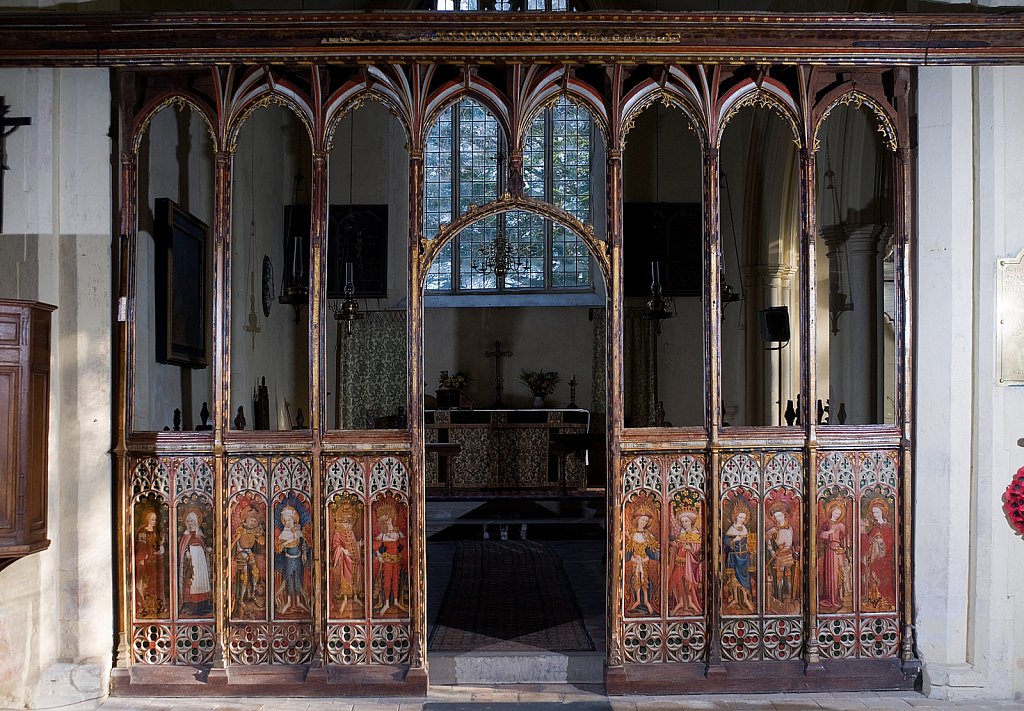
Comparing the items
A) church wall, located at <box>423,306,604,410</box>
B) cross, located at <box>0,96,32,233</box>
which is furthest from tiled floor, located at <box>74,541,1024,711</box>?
church wall, located at <box>423,306,604,410</box>

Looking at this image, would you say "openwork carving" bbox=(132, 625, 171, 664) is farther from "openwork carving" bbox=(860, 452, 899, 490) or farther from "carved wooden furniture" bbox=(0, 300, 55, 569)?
"openwork carving" bbox=(860, 452, 899, 490)

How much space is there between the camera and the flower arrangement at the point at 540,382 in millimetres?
12773

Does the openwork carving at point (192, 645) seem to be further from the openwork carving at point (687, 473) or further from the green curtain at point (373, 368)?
the green curtain at point (373, 368)

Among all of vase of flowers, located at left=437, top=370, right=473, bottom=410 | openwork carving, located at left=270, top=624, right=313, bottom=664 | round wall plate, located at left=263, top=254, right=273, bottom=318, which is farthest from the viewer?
vase of flowers, located at left=437, top=370, right=473, bottom=410

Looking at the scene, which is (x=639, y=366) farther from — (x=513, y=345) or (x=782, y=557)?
(x=782, y=557)

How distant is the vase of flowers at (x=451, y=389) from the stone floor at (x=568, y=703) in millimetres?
7523

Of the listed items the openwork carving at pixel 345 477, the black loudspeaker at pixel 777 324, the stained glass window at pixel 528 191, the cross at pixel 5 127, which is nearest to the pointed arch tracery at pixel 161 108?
the cross at pixel 5 127

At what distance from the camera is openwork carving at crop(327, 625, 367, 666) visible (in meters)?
5.00

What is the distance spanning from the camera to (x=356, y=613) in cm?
503

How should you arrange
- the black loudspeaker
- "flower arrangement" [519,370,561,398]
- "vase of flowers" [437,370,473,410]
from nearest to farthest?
1. the black loudspeaker
2. "vase of flowers" [437,370,473,410]
3. "flower arrangement" [519,370,561,398]

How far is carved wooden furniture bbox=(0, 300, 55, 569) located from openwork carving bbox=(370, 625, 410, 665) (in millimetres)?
1658

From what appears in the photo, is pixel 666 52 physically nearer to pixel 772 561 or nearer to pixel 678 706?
pixel 772 561

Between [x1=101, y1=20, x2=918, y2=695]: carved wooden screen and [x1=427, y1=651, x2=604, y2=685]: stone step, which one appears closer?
[x1=101, y1=20, x2=918, y2=695]: carved wooden screen

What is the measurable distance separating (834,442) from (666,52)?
2137mm
